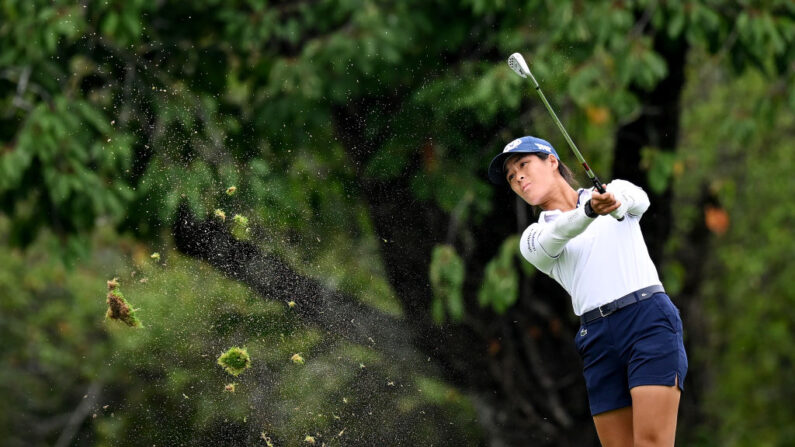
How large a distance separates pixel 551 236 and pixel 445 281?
3.32 meters

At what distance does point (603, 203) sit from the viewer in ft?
12.2

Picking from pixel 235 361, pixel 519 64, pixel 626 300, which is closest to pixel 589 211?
pixel 626 300

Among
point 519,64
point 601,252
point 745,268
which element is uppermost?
point 519,64

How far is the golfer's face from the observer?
4.25 meters

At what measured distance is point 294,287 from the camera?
21.9 feet

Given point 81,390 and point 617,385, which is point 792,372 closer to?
point 81,390

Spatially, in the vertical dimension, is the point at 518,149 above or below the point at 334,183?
above

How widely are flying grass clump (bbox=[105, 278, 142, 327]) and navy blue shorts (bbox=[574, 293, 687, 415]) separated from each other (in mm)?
2698

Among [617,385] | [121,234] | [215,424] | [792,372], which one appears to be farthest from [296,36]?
[792,372]

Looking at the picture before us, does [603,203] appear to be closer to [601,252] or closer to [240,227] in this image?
[601,252]

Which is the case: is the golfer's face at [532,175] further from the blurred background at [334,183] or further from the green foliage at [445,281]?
the green foliage at [445,281]

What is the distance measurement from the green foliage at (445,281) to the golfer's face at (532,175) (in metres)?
2.89

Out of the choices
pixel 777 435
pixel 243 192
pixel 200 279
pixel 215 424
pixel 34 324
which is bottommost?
pixel 777 435

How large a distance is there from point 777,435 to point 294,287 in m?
10.2
